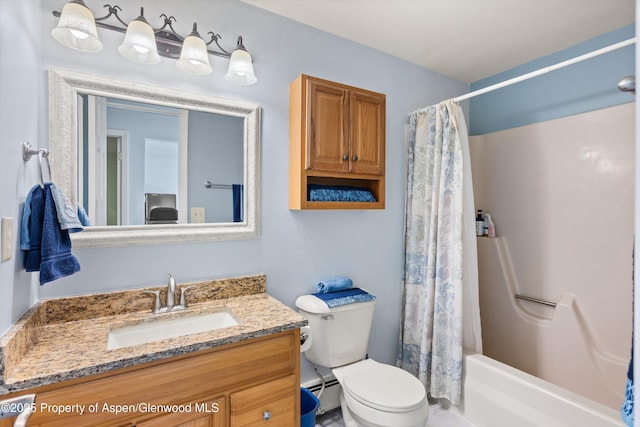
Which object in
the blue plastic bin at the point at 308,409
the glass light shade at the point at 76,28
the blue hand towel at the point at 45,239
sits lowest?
the blue plastic bin at the point at 308,409

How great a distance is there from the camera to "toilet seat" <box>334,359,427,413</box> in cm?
149

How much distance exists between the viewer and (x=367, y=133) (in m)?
1.99

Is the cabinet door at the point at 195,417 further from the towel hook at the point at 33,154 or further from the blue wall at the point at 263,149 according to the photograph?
the towel hook at the point at 33,154

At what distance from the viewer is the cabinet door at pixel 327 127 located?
179 centimetres

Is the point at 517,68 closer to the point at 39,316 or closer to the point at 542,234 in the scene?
the point at 542,234

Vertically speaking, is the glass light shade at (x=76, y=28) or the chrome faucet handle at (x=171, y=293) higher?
the glass light shade at (x=76, y=28)

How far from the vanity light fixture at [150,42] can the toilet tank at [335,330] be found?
127 centimetres

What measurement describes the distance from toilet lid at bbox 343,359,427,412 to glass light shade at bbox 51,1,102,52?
6.39ft

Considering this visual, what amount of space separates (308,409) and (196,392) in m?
0.76

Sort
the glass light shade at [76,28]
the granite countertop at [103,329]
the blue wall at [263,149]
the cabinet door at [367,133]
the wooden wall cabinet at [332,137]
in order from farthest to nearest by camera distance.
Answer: the cabinet door at [367,133] < the wooden wall cabinet at [332,137] < the glass light shade at [76,28] < the blue wall at [263,149] < the granite countertop at [103,329]

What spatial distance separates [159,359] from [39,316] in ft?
1.79

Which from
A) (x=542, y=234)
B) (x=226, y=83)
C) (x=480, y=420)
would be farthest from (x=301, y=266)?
(x=542, y=234)

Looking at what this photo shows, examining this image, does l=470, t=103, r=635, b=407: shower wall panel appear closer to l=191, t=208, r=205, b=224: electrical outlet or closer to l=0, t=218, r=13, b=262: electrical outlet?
l=191, t=208, r=205, b=224: electrical outlet

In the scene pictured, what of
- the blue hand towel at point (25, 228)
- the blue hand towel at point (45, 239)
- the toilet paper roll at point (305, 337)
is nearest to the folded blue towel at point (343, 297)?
the toilet paper roll at point (305, 337)
